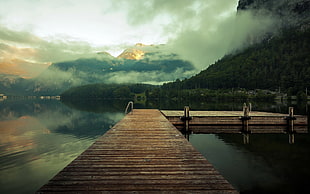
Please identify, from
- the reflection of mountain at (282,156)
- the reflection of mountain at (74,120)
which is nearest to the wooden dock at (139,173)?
the reflection of mountain at (282,156)

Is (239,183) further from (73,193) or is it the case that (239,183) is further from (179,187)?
(73,193)

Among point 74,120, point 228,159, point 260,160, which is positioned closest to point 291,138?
point 260,160

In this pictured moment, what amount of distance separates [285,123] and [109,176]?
27411 mm

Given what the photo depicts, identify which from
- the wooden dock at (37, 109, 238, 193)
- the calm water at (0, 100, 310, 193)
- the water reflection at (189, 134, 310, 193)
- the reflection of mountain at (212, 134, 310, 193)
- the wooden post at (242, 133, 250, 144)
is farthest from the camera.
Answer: the wooden post at (242, 133, 250, 144)

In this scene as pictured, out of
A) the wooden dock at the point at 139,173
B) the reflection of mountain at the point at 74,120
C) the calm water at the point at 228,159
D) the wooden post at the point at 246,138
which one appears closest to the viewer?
the wooden dock at the point at 139,173

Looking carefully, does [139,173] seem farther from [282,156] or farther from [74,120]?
[74,120]

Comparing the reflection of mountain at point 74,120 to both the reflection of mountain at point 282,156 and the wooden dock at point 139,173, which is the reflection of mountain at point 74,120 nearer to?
the wooden dock at point 139,173

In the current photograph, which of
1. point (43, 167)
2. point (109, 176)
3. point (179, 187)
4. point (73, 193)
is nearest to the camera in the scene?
point (73, 193)

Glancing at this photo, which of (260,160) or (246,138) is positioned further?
(246,138)

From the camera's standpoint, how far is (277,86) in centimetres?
17950

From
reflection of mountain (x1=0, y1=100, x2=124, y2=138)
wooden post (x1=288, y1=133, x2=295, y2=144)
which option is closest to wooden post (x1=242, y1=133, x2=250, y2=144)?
wooden post (x1=288, y1=133, x2=295, y2=144)

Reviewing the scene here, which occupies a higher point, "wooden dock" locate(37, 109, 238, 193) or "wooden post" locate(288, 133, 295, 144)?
"wooden dock" locate(37, 109, 238, 193)

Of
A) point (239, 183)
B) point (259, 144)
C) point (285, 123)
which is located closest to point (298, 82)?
point (285, 123)

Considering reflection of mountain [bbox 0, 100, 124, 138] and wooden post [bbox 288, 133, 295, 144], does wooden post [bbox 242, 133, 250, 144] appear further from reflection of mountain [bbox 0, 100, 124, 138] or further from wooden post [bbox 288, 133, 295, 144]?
reflection of mountain [bbox 0, 100, 124, 138]
